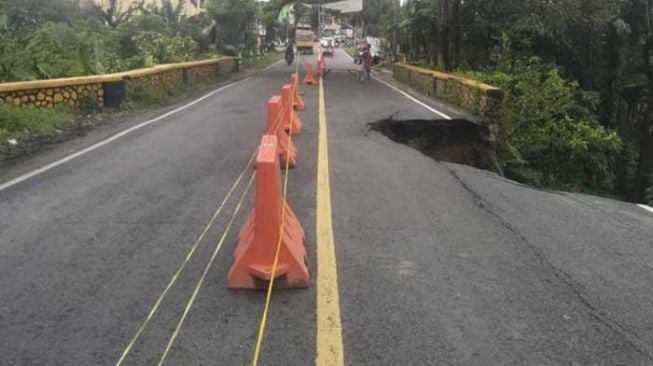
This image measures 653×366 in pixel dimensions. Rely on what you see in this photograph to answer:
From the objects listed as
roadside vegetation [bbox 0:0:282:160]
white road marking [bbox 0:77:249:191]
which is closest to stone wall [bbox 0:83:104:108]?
roadside vegetation [bbox 0:0:282:160]

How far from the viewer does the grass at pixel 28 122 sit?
35.7ft

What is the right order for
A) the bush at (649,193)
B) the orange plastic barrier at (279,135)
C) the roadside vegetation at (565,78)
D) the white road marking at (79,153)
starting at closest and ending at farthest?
1. the white road marking at (79,153)
2. the orange plastic barrier at (279,135)
3. the bush at (649,193)
4. the roadside vegetation at (565,78)

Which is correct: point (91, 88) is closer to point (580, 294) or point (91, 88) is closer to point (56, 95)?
point (56, 95)

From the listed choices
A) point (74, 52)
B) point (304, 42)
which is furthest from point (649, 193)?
point (304, 42)

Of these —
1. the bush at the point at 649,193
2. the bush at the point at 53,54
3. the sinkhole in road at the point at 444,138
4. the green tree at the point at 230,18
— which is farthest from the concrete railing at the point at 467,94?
the green tree at the point at 230,18

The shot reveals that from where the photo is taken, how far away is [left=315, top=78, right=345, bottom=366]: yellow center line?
141 inches

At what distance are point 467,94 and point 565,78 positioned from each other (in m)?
7.37

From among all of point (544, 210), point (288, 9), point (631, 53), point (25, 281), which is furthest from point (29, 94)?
point (288, 9)

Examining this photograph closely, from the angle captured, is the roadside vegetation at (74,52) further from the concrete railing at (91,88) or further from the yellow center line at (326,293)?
the yellow center line at (326,293)

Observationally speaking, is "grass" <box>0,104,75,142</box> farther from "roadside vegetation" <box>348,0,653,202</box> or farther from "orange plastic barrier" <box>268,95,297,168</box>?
"roadside vegetation" <box>348,0,653,202</box>

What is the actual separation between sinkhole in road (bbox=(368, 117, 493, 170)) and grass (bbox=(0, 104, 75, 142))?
230 inches

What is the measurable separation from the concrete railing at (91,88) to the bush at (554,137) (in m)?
8.71

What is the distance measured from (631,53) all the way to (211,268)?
21.5m

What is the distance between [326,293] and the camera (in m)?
4.39
